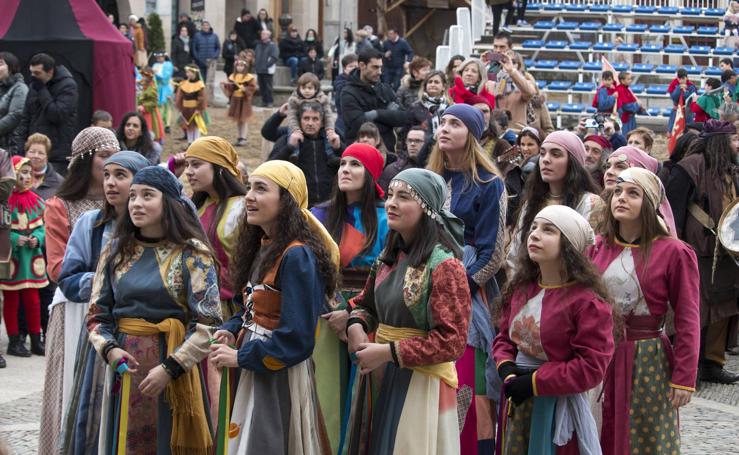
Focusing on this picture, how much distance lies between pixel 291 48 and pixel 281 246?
26601 mm

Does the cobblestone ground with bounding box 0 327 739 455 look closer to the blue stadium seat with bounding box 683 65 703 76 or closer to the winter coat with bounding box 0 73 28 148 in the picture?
the winter coat with bounding box 0 73 28 148

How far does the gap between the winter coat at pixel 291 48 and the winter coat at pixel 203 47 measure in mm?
2108

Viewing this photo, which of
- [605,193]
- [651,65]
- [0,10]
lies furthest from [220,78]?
[605,193]

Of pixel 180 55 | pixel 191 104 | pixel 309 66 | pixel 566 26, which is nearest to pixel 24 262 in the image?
pixel 191 104

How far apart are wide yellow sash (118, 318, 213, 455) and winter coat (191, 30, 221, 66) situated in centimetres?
2508

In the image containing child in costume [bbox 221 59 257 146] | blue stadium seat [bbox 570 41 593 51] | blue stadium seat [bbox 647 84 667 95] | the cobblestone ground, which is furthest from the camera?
blue stadium seat [bbox 570 41 593 51]

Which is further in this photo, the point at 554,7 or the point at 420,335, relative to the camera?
the point at 554,7

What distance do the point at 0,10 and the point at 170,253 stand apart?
10.4m

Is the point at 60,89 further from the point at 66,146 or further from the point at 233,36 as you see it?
the point at 233,36

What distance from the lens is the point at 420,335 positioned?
532cm

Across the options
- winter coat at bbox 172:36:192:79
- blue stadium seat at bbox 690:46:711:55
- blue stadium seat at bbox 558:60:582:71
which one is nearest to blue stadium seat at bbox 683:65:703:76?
blue stadium seat at bbox 690:46:711:55

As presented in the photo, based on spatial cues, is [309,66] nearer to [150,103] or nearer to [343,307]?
[150,103]

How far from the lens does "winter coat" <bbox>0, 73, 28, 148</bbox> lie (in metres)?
12.9

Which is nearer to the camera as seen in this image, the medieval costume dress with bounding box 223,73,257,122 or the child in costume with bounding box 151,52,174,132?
the medieval costume dress with bounding box 223,73,257,122
